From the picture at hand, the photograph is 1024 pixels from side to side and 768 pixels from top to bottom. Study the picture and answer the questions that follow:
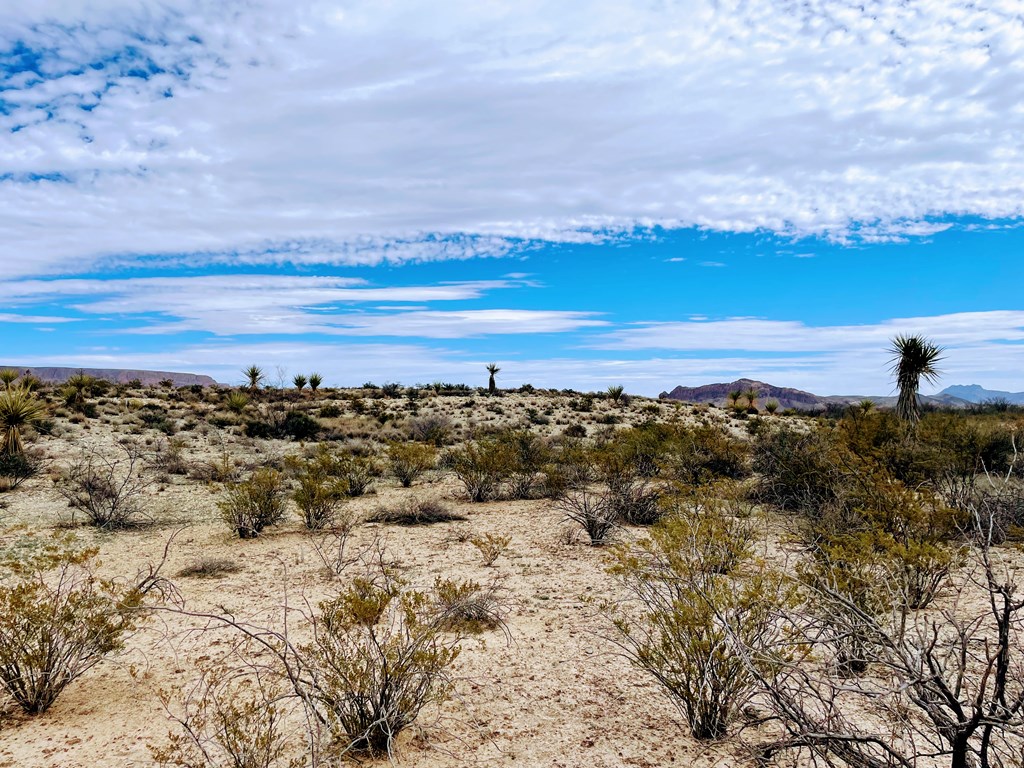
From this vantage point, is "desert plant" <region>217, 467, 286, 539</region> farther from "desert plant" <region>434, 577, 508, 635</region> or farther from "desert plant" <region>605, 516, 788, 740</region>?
"desert plant" <region>605, 516, 788, 740</region>

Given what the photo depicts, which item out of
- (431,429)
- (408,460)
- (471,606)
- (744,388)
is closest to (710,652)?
(471,606)

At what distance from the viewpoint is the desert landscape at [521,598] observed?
4.68m

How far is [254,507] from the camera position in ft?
41.0

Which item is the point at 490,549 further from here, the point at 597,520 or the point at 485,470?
the point at 485,470

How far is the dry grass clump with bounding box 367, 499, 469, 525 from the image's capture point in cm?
1368

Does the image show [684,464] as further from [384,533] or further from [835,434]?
[384,533]

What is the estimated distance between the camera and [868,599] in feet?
22.3

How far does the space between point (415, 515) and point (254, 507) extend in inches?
127

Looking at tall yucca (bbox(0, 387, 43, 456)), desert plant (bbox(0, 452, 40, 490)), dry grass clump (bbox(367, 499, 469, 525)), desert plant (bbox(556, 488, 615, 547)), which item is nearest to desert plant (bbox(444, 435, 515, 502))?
dry grass clump (bbox(367, 499, 469, 525))

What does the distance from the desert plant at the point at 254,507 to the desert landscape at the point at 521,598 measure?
0.16 ft

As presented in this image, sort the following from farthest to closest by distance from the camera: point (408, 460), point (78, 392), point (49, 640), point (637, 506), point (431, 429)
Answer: point (78, 392), point (431, 429), point (408, 460), point (637, 506), point (49, 640)

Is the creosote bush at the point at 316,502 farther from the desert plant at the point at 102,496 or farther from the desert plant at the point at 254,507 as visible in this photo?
the desert plant at the point at 102,496

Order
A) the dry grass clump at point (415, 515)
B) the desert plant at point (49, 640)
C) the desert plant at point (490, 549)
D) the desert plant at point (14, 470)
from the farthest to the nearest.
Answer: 1. the desert plant at point (14, 470)
2. the dry grass clump at point (415, 515)
3. the desert plant at point (490, 549)
4. the desert plant at point (49, 640)

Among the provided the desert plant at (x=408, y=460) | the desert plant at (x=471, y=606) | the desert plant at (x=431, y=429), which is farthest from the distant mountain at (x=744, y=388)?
the desert plant at (x=471, y=606)
